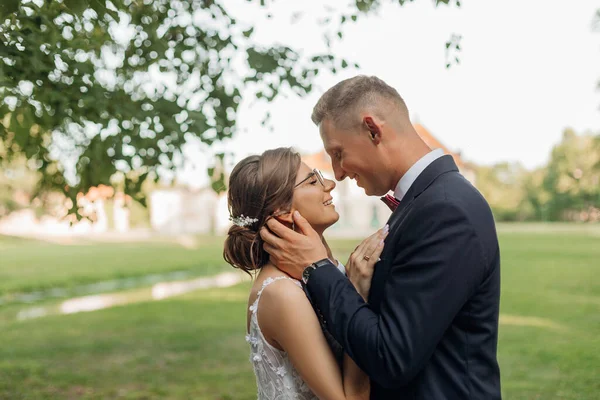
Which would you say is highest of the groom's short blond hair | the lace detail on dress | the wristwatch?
the groom's short blond hair

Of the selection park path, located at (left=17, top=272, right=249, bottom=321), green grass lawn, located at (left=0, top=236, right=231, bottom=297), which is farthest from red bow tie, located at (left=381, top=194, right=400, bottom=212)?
green grass lawn, located at (left=0, top=236, right=231, bottom=297)

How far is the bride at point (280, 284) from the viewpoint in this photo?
8.64 ft

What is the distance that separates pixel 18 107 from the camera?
14.7ft

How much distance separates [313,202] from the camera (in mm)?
2965

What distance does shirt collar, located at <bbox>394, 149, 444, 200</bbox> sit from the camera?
2.54 metres

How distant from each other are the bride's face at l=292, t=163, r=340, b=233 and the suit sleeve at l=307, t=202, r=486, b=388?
27.9 inches

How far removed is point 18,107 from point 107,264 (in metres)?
27.7

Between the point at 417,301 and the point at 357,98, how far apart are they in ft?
2.80

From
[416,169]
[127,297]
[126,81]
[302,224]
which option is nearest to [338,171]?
[302,224]

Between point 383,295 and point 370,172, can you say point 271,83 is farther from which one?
point 383,295

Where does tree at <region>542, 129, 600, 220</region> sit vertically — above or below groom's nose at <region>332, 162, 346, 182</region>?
below

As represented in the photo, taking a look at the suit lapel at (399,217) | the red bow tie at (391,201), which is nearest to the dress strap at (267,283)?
the suit lapel at (399,217)

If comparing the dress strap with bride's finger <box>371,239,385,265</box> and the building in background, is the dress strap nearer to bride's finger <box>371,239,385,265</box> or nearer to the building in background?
bride's finger <box>371,239,385,265</box>

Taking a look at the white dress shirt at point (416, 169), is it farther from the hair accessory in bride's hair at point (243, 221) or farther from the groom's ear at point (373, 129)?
the hair accessory in bride's hair at point (243, 221)
